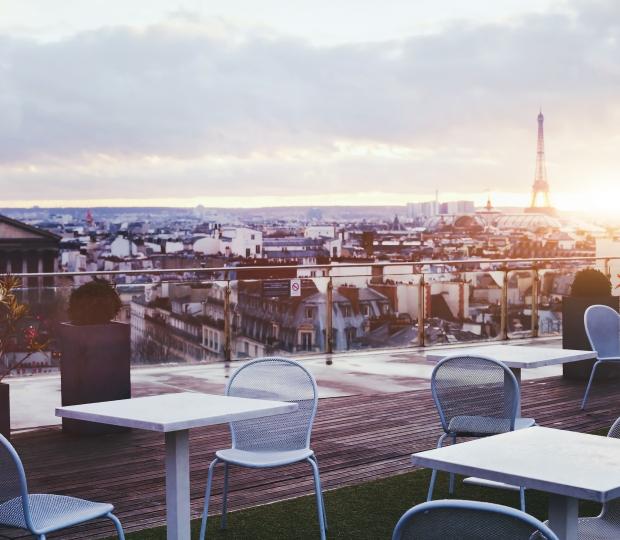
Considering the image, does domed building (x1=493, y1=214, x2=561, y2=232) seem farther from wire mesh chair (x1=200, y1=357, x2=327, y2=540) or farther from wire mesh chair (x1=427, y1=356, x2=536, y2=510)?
wire mesh chair (x1=200, y1=357, x2=327, y2=540)

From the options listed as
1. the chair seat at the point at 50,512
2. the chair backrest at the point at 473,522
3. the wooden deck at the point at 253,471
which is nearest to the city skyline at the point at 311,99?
the wooden deck at the point at 253,471

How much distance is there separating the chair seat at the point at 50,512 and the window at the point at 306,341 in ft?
25.1

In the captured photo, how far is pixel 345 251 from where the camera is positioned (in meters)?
15.1

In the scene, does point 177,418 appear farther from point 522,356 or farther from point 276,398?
point 522,356

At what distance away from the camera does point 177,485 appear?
400 centimetres

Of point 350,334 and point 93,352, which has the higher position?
point 93,352

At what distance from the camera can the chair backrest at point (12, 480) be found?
335 cm

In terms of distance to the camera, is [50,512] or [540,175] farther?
[540,175]

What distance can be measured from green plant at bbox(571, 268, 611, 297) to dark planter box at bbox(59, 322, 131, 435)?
4.86 metres

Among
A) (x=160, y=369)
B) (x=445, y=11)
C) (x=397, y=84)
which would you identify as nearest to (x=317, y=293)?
(x=160, y=369)

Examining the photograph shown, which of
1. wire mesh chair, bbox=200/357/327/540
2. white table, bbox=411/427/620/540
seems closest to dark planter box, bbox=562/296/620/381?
wire mesh chair, bbox=200/357/327/540

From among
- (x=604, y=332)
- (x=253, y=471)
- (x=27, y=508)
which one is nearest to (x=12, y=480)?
(x=27, y=508)

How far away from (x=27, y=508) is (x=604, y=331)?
593 cm

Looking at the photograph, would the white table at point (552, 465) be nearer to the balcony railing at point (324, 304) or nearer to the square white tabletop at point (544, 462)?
the square white tabletop at point (544, 462)
